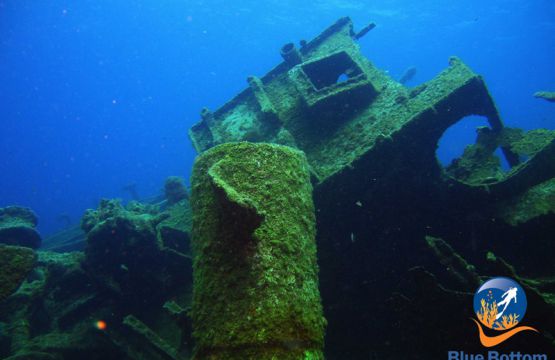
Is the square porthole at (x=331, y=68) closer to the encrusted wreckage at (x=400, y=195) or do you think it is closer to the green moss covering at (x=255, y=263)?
the encrusted wreckage at (x=400, y=195)

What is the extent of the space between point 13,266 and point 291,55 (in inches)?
294

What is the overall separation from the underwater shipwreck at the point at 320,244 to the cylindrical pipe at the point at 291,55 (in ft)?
2.79

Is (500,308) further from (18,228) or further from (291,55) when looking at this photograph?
(18,228)

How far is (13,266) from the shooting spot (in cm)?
381

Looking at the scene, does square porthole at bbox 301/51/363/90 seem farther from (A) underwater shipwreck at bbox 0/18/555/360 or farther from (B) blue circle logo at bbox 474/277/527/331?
(B) blue circle logo at bbox 474/277/527/331

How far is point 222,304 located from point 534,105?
550 feet

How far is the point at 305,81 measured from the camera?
21.9 ft

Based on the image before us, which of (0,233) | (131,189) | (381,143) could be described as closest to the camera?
(381,143)

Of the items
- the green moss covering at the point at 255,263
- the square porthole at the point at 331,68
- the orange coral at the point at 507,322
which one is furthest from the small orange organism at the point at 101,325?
the square porthole at the point at 331,68

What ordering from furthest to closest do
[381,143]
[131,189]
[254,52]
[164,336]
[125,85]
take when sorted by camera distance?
[125,85], [254,52], [131,189], [164,336], [381,143]

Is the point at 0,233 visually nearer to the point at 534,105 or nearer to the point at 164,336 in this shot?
the point at 164,336

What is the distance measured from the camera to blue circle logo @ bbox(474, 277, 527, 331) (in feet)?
10.5

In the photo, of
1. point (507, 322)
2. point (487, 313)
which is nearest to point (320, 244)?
point (487, 313)

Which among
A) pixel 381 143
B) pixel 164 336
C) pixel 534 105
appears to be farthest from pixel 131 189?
pixel 534 105
